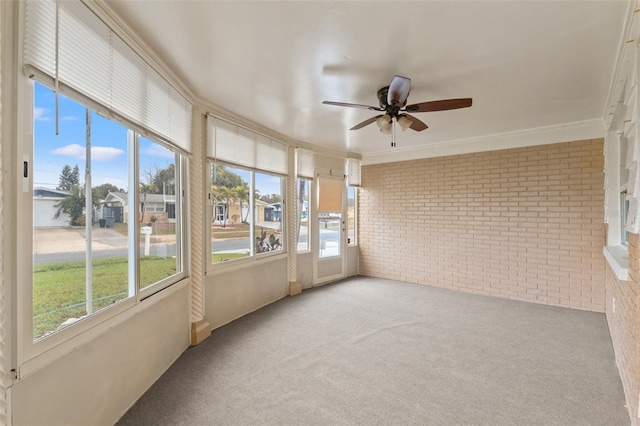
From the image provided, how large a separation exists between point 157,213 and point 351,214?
3913mm

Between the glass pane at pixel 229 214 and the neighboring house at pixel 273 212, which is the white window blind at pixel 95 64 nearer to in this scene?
the glass pane at pixel 229 214

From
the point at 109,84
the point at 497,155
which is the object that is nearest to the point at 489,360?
the point at 497,155

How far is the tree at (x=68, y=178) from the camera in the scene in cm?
150

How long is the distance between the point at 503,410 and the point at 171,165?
3234mm

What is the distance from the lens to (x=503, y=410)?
1.92 meters

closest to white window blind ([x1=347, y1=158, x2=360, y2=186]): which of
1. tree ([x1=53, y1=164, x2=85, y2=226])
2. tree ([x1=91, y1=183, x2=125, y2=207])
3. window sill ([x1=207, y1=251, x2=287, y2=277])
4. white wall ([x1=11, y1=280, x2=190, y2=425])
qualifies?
window sill ([x1=207, y1=251, x2=287, y2=277])

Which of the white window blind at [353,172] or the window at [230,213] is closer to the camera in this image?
the window at [230,213]

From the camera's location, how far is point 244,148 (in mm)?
3562

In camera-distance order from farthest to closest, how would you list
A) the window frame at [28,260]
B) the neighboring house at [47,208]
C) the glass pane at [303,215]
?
the glass pane at [303,215], the neighboring house at [47,208], the window frame at [28,260]

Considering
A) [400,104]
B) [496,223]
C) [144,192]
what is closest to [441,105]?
[400,104]

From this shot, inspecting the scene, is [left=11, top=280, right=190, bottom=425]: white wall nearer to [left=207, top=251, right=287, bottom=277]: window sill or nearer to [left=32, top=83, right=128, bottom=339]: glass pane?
[left=32, top=83, right=128, bottom=339]: glass pane

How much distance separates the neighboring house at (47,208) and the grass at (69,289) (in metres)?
0.21

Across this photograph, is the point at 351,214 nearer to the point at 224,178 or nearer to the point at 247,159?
the point at 247,159

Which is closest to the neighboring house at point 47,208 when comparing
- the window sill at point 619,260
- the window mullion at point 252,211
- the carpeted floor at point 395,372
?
the carpeted floor at point 395,372
